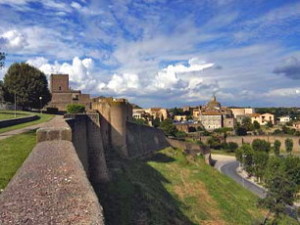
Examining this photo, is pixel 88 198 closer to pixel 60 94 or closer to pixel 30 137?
pixel 30 137

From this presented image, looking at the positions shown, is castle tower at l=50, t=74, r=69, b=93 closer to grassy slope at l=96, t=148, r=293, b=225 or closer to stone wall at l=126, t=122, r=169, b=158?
stone wall at l=126, t=122, r=169, b=158

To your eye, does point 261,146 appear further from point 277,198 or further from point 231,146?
point 277,198

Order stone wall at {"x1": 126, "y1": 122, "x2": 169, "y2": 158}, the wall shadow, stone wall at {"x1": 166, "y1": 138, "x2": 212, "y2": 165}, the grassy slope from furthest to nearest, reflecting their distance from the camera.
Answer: stone wall at {"x1": 166, "y1": 138, "x2": 212, "y2": 165} → stone wall at {"x1": 126, "y1": 122, "x2": 169, "y2": 158} → the grassy slope → the wall shadow

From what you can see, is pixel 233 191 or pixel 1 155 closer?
pixel 1 155

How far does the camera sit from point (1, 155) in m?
13.9

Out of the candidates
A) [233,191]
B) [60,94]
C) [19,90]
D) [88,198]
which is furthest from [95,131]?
[60,94]

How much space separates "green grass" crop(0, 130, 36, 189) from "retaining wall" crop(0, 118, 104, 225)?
2705mm

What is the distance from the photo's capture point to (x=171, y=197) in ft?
94.8

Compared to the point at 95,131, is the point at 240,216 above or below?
below

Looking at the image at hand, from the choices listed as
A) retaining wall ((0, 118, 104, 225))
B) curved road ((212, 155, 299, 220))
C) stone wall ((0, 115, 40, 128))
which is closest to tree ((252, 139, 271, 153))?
curved road ((212, 155, 299, 220))

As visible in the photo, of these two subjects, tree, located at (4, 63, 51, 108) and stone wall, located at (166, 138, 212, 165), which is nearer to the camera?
tree, located at (4, 63, 51, 108)

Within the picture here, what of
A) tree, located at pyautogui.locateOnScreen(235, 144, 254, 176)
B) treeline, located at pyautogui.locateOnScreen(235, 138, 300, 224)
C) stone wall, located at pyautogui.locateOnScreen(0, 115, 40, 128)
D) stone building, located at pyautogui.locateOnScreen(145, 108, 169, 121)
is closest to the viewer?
stone wall, located at pyautogui.locateOnScreen(0, 115, 40, 128)

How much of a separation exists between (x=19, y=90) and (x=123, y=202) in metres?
37.5

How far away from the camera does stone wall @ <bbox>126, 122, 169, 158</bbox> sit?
3578 centimetres
